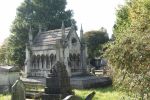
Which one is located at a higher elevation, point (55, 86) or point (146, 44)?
point (146, 44)

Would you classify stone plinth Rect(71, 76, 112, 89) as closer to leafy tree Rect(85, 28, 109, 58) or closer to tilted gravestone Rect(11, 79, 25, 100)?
tilted gravestone Rect(11, 79, 25, 100)

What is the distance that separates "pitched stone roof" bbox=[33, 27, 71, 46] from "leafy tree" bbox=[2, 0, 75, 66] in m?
7.65

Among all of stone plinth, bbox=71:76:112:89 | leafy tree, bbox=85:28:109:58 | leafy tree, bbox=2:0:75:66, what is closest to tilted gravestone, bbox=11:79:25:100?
stone plinth, bbox=71:76:112:89

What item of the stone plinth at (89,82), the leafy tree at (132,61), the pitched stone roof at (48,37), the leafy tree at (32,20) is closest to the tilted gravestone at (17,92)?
the leafy tree at (132,61)

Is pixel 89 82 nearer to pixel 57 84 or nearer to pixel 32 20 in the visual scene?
pixel 57 84

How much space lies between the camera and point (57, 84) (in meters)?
20.2

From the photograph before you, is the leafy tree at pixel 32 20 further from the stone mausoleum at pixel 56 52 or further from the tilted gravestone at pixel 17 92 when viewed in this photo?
the tilted gravestone at pixel 17 92

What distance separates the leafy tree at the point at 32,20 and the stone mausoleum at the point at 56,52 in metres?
8.47

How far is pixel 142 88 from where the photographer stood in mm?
10266

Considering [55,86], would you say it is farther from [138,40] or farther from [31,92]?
[138,40]

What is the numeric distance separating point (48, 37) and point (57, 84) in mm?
17984

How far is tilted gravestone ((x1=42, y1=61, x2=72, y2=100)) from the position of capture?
1978 cm

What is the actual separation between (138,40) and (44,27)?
36.7 meters

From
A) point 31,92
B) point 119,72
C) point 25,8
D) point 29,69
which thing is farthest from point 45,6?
point 119,72
